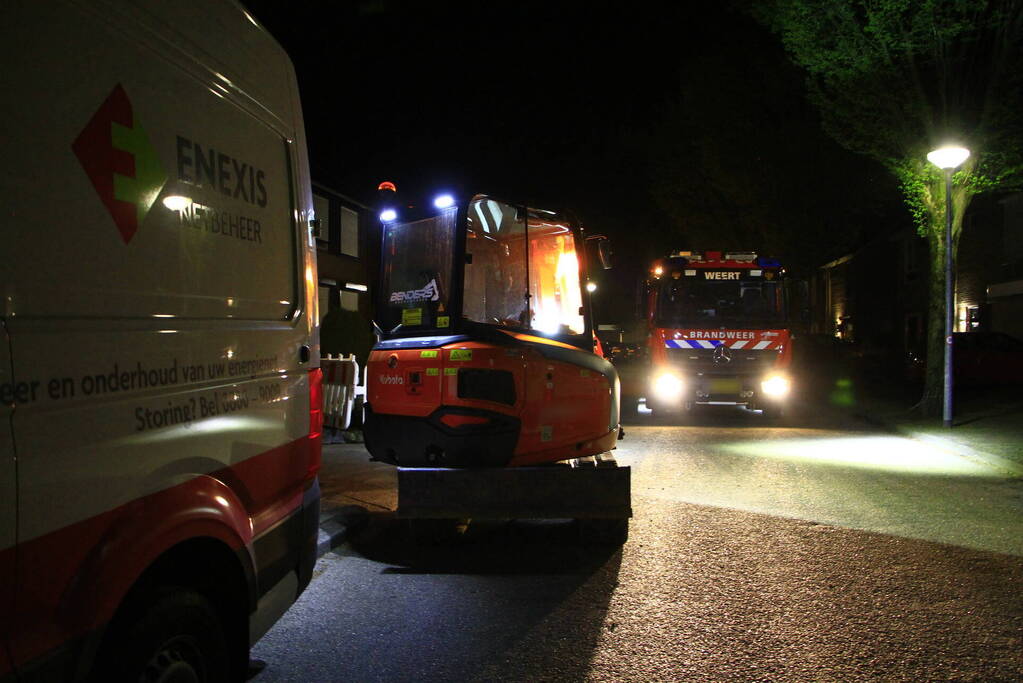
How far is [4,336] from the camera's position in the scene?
194 cm

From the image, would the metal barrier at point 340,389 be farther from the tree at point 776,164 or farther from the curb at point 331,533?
the tree at point 776,164

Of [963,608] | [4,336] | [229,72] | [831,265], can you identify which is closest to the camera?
[4,336]

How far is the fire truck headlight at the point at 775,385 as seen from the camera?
14.3 m

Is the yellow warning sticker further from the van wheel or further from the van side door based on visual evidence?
the van side door

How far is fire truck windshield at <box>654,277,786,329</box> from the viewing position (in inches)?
566

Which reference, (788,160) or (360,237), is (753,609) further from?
(788,160)

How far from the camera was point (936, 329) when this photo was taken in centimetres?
1507

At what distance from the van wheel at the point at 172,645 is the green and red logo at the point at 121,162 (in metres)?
1.18

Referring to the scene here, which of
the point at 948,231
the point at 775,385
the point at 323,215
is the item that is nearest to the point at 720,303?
the point at 775,385

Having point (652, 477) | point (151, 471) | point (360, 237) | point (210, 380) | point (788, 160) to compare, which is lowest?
point (652, 477)

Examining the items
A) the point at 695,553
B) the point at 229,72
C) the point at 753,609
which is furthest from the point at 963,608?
the point at 229,72

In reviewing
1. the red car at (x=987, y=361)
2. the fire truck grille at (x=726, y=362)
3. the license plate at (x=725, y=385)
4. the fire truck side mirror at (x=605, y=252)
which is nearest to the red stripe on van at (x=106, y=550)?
the fire truck side mirror at (x=605, y=252)

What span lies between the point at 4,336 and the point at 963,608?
5199 mm

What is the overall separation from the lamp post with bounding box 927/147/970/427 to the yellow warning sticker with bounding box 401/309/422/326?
34.9ft
